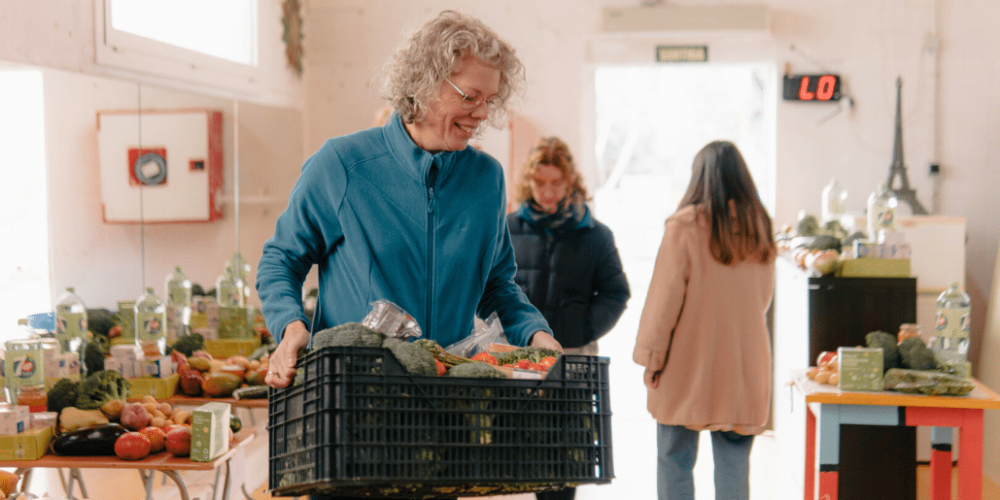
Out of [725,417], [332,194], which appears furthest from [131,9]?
[725,417]

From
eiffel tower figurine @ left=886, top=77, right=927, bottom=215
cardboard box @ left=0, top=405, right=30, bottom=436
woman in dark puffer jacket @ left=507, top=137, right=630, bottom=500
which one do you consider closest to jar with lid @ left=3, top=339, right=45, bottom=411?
cardboard box @ left=0, top=405, right=30, bottom=436

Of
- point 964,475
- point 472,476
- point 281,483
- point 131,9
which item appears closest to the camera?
point 472,476

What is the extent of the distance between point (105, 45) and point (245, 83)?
1305 mm

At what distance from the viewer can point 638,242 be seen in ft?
18.3

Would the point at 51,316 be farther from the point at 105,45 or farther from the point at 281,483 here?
the point at 281,483

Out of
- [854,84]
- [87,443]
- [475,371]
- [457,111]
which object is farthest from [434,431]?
[854,84]

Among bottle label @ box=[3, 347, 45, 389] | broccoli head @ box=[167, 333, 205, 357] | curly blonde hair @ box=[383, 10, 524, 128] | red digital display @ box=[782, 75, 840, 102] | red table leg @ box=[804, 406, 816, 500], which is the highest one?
red digital display @ box=[782, 75, 840, 102]

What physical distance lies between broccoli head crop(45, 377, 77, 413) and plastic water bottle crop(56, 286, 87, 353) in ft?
0.88

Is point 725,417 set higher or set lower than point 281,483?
lower

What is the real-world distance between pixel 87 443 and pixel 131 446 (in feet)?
0.51

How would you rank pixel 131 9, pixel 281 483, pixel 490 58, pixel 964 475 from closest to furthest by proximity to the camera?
1. pixel 281 483
2. pixel 490 58
3. pixel 964 475
4. pixel 131 9

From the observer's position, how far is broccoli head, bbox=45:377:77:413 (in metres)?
2.56

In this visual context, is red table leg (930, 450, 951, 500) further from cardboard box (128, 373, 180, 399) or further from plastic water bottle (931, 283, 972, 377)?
cardboard box (128, 373, 180, 399)

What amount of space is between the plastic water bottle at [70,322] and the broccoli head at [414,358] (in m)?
2.24
